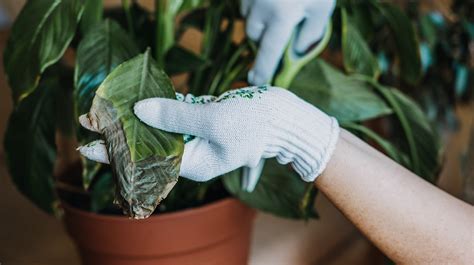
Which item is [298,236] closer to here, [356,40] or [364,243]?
[364,243]

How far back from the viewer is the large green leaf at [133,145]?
1.68ft

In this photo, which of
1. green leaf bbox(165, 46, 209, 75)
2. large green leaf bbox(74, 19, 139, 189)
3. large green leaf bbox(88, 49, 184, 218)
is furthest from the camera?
green leaf bbox(165, 46, 209, 75)

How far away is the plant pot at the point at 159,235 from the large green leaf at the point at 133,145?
0.67 feet

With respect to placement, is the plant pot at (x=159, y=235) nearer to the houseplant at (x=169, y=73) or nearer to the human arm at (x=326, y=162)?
the houseplant at (x=169, y=73)

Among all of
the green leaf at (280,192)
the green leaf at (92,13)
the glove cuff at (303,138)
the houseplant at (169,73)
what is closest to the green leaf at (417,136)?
the houseplant at (169,73)

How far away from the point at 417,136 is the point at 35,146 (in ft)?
1.82

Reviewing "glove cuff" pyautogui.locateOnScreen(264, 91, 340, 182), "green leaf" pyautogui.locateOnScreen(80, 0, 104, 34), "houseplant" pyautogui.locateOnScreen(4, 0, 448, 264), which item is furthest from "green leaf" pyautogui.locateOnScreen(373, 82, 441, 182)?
"green leaf" pyautogui.locateOnScreen(80, 0, 104, 34)

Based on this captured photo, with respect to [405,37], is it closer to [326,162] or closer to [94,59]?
[326,162]

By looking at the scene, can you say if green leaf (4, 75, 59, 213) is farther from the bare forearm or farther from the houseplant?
the bare forearm

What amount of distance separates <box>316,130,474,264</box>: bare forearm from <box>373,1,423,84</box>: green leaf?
0.33 m

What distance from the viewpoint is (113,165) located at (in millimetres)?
521

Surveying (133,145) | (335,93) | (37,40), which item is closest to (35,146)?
(37,40)

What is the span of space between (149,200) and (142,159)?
4cm

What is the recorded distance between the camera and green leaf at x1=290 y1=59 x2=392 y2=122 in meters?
0.78
